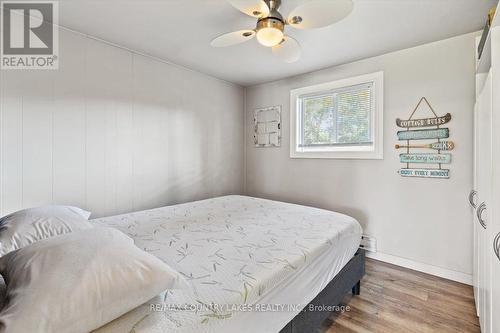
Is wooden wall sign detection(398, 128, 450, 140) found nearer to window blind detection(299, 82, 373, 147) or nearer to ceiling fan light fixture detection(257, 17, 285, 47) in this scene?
window blind detection(299, 82, 373, 147)

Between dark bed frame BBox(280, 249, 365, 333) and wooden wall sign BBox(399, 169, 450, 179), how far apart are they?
113 cm

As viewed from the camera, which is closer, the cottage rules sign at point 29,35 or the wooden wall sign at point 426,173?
the cottage rules sign at point 29,35

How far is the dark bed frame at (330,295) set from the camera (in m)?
1.30

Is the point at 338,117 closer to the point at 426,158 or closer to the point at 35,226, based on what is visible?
the point at 426,158

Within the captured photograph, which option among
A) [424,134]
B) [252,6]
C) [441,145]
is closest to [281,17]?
[252,6]

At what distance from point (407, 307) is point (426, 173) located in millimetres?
1345

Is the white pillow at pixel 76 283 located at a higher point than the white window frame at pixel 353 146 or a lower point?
lower

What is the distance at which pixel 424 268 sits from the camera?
98.7 inches

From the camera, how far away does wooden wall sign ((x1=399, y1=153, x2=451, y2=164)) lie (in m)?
2.39

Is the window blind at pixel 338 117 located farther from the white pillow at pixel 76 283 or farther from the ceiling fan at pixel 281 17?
the white pillow at pixel 76 283

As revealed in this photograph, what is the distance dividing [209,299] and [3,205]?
7.00 ft

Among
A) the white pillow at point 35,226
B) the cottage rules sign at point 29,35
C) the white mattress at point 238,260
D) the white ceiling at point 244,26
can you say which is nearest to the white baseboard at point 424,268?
the white mattress at point 238,260

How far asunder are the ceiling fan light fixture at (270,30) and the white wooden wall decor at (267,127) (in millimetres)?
2030

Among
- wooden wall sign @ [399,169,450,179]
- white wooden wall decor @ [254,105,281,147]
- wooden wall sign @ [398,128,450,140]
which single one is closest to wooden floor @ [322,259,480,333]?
wooden wall sign @ [399,169,450,179]
